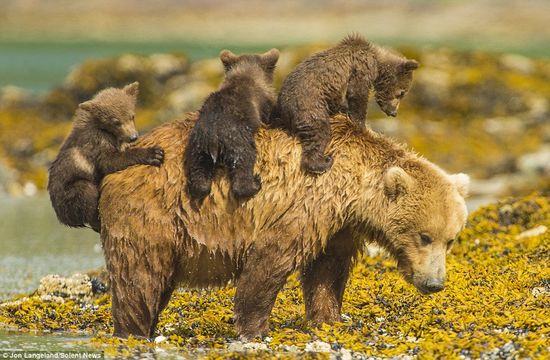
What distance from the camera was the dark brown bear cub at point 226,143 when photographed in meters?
9.08

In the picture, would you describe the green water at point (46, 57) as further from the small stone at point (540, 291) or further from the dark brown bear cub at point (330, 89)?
the small stone at point (540, 291)

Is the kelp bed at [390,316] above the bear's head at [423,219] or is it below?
below

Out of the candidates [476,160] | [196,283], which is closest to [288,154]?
[196,283]

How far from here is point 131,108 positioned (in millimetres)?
10039

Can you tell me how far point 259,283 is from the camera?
9.27 m

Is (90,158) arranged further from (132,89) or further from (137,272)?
(132,89)

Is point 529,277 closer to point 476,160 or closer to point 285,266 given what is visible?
point 285,266

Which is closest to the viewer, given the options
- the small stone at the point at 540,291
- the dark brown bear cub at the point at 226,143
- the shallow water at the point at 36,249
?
the dark brown bear cub at the point at 226,143

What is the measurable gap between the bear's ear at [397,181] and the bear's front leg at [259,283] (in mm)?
1079

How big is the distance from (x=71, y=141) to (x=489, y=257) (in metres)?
5.93

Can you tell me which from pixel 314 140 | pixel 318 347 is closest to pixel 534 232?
pixel 314 140

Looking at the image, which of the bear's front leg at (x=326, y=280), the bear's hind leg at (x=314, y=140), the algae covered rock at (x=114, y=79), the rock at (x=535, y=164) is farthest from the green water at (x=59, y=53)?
→ the bear's hind leg at (x=314, y=140)

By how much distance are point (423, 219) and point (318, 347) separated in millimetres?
1460

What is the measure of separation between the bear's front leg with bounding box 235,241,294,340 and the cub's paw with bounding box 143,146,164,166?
1.13 meters
